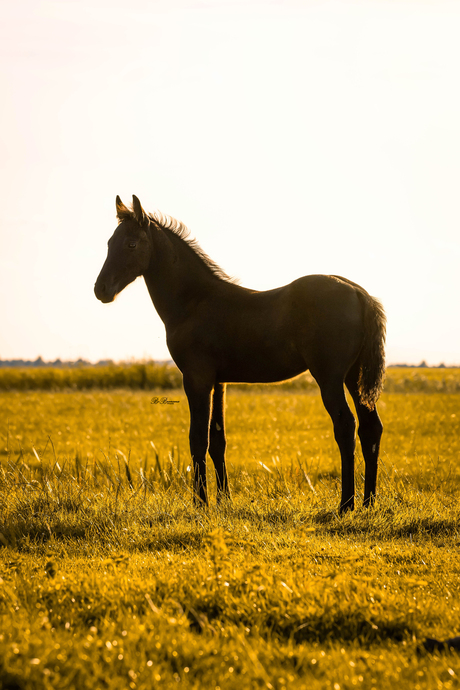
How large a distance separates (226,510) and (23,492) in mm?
3244

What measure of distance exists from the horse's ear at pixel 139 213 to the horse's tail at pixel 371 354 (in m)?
3.07

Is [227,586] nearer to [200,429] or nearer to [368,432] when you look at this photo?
[200,429]

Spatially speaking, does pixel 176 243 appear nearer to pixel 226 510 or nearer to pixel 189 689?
pixel 226 510

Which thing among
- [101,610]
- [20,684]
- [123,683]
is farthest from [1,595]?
[123,683]

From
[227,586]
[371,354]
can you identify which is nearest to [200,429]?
[371,354]

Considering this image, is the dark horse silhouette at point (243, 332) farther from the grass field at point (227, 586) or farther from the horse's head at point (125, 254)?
the grass field at point (227, 586)

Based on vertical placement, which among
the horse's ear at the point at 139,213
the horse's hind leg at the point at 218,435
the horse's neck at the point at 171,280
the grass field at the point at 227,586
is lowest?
the grass field at the point at 227,586

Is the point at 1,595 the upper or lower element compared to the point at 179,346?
lower

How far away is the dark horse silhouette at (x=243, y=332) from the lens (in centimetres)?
768

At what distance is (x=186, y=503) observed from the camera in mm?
8148

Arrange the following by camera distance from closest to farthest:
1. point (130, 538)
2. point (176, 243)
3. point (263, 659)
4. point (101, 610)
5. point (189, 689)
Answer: point (189, 689) → point (263, 659) → point (101, 610) → point (130, 538) → point (176, 243)

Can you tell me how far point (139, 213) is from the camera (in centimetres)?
803

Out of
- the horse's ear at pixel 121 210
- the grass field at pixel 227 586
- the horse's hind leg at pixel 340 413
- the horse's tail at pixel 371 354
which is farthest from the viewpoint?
the horse's ear at pixel 121 210

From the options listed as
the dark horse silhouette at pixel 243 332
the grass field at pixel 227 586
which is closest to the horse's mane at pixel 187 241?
the dark horse silhouette at pixel 243 332
